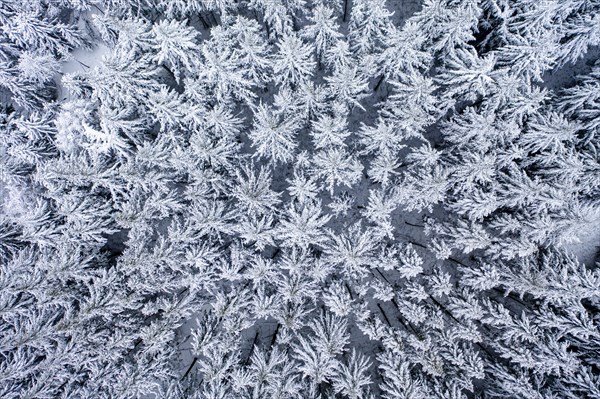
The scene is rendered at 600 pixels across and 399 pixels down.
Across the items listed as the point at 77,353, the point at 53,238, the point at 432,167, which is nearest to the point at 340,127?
the point at 432,167

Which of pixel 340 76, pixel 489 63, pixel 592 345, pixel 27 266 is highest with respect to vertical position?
pixel 489 63

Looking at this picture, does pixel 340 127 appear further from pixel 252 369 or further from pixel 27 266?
pixel 27 266

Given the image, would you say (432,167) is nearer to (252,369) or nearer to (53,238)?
(252,369)

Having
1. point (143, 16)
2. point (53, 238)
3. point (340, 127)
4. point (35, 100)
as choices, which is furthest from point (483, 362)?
point (35, 100)

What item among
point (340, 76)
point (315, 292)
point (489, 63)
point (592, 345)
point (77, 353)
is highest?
point (489, 63)

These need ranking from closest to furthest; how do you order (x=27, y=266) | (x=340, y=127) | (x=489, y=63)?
(x=489, y=63), (x=340, y=127), (x=27, y=266)

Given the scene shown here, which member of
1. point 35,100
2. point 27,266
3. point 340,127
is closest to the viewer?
point 340,127

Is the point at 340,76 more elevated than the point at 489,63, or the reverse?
the point at 489,63

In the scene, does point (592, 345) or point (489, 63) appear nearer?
point (489, 63)

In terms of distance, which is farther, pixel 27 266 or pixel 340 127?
pixel 27 266
